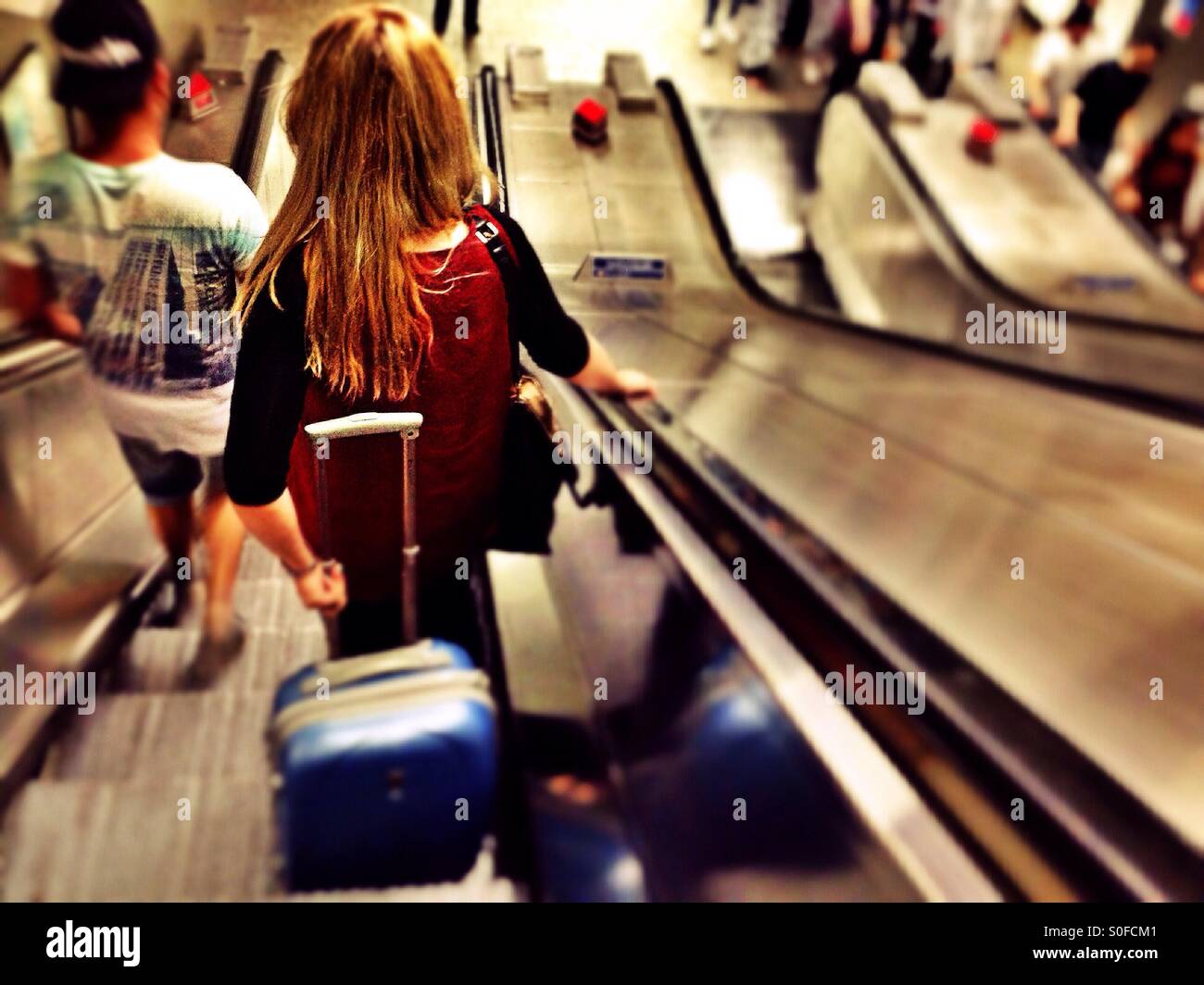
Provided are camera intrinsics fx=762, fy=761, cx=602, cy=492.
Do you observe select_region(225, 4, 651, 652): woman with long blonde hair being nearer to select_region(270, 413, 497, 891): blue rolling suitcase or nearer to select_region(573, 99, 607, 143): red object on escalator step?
select_region(270, 413, 497, 891): blue rolling suitcase

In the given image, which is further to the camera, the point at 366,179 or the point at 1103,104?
the point at 1103,104

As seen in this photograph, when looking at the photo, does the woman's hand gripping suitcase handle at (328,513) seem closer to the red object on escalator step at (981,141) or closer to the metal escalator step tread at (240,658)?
the metal escalator step tread at (240,658)

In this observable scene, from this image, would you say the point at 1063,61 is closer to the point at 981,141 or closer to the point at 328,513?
the point at 981,141

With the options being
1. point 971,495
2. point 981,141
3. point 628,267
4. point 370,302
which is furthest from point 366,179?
point 981,141

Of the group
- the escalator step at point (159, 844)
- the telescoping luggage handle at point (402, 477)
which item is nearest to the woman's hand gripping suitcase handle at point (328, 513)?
the telescoping luggage handle at point (402, 477)

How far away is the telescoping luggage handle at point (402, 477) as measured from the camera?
142 centimetres

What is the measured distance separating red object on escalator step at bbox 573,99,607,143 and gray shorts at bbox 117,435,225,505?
3579 mm

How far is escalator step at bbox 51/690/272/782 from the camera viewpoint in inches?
77.8

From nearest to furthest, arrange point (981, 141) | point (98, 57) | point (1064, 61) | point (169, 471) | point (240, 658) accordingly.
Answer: point (98, 57)
point (169, 471)
point (240, 658)
point (981, 141)
point (1064, 61)

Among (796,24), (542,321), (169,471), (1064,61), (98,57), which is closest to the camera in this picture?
(98,57)

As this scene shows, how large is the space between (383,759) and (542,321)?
0.99 m

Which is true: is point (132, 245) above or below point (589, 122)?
below

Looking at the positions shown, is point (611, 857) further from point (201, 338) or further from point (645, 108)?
point (645, 108)

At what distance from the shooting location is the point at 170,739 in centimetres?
209
